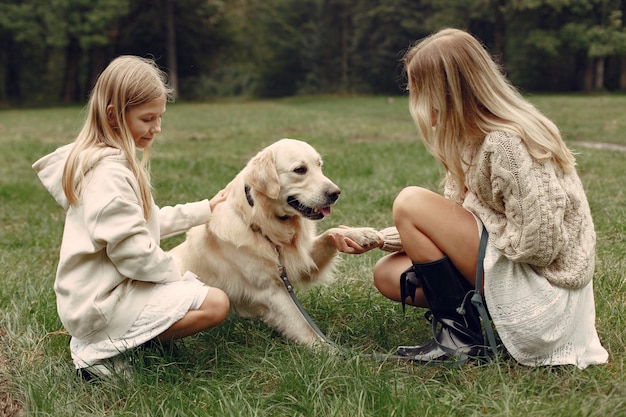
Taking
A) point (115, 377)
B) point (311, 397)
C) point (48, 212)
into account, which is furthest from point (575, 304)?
point (48, 212)

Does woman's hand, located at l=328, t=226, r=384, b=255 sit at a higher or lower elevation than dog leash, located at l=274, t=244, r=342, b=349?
higher

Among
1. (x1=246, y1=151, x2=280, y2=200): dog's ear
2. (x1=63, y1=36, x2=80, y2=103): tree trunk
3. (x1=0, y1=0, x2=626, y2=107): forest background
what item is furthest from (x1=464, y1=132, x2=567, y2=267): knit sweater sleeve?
(x1=63, y1=36, x2=80, y2=103): tree trunk

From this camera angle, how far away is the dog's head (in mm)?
3193

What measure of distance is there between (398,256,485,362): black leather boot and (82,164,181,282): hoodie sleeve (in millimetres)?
1116

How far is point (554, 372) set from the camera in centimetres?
253

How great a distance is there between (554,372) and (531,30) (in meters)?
35.5

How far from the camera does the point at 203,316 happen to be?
2.66 metres

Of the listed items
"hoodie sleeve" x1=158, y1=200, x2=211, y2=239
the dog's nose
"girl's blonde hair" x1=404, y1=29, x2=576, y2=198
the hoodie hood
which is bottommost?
"hoodie sleeve" x1=158, y1=200, x2=211, y2=239

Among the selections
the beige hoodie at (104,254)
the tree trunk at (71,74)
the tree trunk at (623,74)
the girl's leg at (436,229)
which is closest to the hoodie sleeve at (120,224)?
the beige hoodie at (104,254)

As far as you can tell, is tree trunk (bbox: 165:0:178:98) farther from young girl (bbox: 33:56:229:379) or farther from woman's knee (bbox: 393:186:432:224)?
woman's knee (bbox: 393:186:432:224)

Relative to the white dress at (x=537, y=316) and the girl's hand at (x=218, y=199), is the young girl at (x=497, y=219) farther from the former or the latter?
the girl's hand at (x=218, y=199)

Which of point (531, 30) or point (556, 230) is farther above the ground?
point (531, 30)

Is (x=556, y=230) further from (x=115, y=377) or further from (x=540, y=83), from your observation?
(x=540, y=83)

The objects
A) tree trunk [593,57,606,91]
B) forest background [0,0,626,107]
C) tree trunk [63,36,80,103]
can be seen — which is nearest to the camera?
forest background [0,0,626,107]
